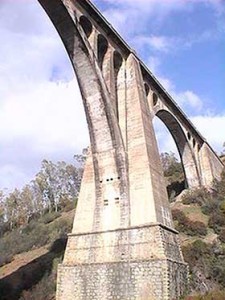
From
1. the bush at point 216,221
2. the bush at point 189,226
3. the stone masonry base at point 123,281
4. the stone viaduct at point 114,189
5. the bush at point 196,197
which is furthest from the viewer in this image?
the bush at point 196,197

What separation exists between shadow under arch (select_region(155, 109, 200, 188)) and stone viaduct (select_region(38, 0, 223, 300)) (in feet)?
35.4

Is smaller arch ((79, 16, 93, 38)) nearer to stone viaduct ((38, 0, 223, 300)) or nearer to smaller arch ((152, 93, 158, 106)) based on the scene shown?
stone viaduct ((38, 0, 223, 300))

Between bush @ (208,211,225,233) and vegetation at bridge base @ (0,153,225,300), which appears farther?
bush @ (208,211,225,233)

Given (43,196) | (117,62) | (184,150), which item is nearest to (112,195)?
(117,62)

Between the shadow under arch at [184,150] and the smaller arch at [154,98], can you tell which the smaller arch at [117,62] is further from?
the shadow under arch at [184,150]

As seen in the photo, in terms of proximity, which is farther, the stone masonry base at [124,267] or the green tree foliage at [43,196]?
the green tree foliage at [43,196]

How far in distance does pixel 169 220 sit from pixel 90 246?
12.1 feet

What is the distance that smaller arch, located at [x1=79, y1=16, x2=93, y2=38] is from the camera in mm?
17766

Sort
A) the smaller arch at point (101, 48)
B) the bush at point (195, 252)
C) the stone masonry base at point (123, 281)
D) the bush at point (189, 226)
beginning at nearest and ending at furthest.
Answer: the stone masonry base at point (123, 281) → the smaller arch at point (101, 48) → the bush at point (195, 252) → the bush at point (189, 226)

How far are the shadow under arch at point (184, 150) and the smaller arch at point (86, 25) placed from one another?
494 inches

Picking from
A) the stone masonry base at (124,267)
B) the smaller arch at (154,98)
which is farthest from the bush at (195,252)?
the smaller arch at (154,98)

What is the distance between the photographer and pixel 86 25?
1809 cm

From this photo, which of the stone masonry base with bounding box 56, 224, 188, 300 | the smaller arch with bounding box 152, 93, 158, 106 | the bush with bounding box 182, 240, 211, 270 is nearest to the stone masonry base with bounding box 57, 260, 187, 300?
the stone masonry base with bounding box 56, 224, 188, 300

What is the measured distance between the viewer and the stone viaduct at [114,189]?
15242 mm
